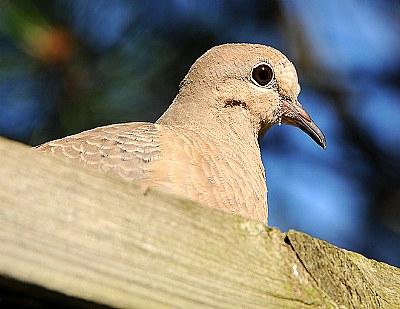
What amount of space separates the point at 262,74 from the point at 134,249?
2384mm

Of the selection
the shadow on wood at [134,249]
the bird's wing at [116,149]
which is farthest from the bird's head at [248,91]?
the shadow on wood at [134,249]

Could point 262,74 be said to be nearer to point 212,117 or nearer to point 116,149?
point 212,117

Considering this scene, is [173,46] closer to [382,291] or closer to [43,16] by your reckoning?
[43,16]

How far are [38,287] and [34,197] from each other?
0.14 m

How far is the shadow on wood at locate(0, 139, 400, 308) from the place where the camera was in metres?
1.19

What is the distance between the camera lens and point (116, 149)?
2.76 meters

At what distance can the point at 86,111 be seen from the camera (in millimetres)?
3674

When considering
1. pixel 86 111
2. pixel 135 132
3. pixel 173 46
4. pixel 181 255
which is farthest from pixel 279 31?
pixel 181 255

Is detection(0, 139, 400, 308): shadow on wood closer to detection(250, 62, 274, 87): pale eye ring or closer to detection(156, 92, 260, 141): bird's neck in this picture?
detection(156, 92, 260, 141): bird's neck

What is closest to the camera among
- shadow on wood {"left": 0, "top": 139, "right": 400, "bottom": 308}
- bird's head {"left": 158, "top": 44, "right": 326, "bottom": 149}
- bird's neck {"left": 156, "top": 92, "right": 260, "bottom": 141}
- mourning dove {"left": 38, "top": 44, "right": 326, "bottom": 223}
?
shadow on wood {"left": 0, "top": 139, "right": 400, "bottom": 308}

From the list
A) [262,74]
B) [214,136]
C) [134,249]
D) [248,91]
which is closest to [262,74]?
[262,74]

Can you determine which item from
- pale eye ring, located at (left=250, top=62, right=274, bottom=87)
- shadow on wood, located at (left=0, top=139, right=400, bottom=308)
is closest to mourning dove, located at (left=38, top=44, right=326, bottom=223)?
pale eye ring, located at (left=250, top=62, right=274, bottom=87)

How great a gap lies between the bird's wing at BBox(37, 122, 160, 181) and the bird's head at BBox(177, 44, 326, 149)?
0.68 metres

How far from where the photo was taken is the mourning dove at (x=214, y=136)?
263 centimetres
